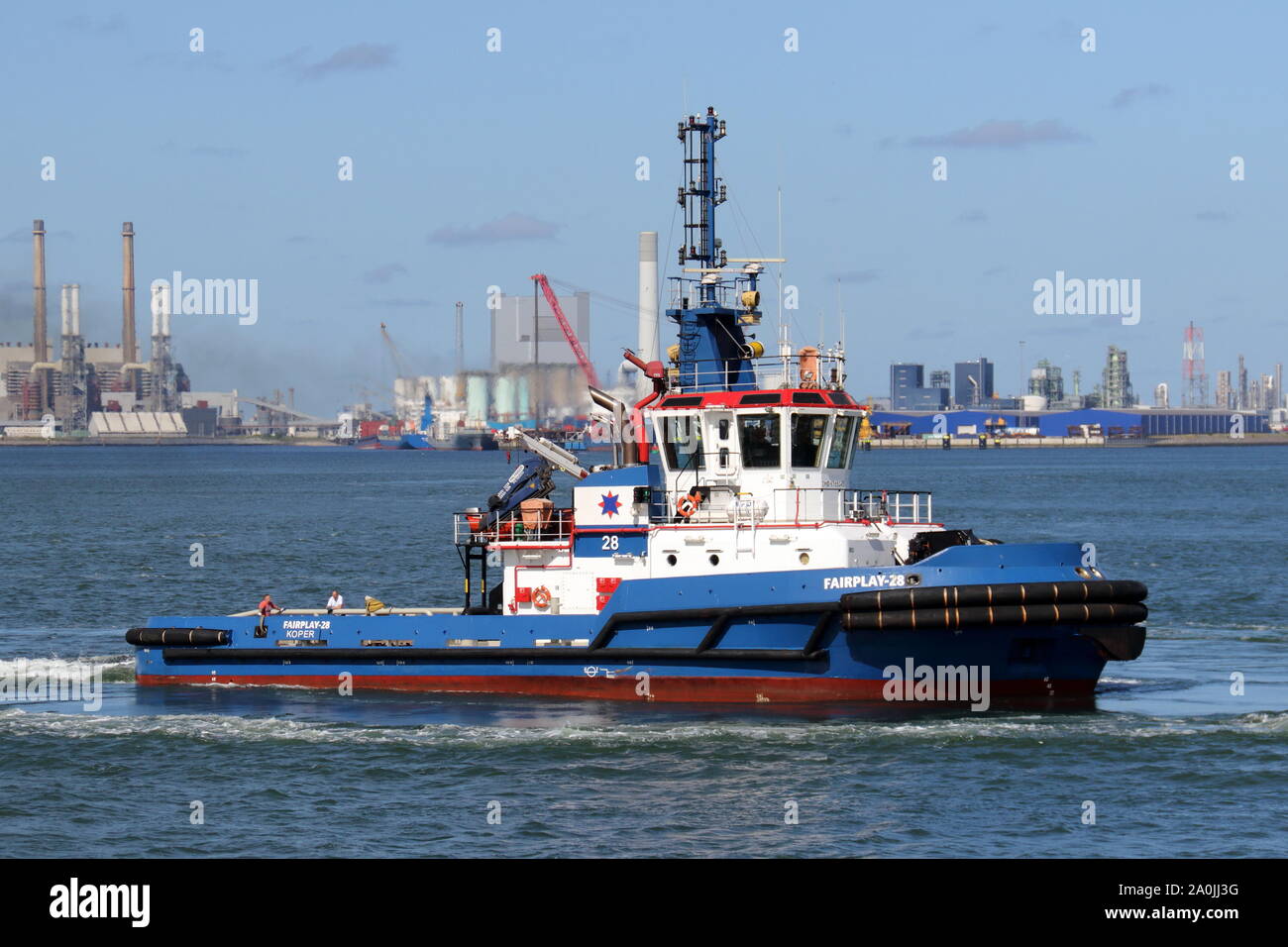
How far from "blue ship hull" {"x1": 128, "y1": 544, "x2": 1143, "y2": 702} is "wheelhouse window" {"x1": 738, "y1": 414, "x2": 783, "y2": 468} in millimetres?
2014

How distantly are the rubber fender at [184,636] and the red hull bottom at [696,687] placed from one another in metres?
1.88

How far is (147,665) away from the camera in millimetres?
24141

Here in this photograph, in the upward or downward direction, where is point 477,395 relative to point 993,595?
upward

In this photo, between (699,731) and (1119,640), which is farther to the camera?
(1119,640)

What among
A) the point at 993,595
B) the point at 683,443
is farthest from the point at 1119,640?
the point at 683,443

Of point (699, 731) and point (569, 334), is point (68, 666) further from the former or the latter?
point (569, 334)

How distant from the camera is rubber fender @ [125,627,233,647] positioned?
23828mm

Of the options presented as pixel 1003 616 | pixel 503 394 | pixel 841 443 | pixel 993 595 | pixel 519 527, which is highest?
pixel 503 394

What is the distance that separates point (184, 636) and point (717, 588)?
8418mm

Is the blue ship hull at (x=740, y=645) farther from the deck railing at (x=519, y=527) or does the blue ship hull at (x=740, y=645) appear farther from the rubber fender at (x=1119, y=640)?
the deck railing at (x=519, y=527)

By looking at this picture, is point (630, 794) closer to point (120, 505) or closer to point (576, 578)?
point (576, 578)

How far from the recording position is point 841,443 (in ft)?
74.1
